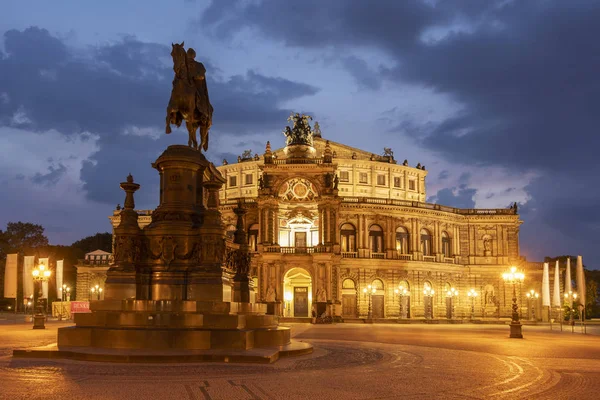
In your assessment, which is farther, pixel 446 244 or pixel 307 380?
pixel 446 244

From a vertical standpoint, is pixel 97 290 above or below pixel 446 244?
below

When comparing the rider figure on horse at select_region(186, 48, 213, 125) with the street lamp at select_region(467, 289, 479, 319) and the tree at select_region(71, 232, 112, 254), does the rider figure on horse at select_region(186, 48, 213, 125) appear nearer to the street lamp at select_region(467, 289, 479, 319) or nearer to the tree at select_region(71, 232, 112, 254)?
the street lamp at select_region(467, 289, 479, 319)

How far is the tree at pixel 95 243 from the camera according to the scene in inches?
4663

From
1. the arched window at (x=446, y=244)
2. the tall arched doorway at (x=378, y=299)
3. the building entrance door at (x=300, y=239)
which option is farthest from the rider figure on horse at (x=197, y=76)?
the arched window at (x=446, y=244)

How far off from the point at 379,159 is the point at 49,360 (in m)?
82.7

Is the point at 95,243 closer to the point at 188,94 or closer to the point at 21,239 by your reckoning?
the point at 21,239

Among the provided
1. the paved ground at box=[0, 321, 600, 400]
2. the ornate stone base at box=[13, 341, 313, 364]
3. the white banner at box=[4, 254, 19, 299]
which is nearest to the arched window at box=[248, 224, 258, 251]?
the white banner at box=[4, 254, 19, 299]

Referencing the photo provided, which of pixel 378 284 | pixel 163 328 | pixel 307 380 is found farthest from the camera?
pixel 378 284

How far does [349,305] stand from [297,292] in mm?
6708

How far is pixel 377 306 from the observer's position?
77.0 metres

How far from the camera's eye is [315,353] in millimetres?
20797

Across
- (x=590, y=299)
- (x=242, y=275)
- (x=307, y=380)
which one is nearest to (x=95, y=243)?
(x=590, y=299)

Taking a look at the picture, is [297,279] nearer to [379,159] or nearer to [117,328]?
[379,159]

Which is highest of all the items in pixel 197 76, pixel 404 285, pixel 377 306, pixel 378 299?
pixel 197 76
